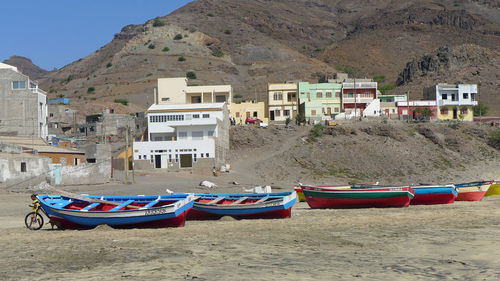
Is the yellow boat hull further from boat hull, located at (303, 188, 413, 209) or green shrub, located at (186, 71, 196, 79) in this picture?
green shrub, located at (186, 71, 196, 79)

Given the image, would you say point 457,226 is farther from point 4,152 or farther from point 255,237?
point 4,152

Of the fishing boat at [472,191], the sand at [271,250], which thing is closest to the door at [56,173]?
the sand at [271,250]

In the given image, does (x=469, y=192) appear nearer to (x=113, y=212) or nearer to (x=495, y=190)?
(x=495, y=190)

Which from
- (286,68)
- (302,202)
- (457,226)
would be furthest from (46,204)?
(286,68)

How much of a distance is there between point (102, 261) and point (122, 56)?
15769 cm

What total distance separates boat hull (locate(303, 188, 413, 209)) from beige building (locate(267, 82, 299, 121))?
54041mm

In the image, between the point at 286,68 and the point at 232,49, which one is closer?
the point at 286,68

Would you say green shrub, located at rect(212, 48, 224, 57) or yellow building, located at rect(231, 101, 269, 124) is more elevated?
green shrub, located at rect(212, 48, 224, 57)

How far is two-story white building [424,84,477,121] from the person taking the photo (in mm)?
83438

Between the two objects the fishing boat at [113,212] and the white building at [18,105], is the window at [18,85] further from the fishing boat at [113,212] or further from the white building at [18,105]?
the fishing boat at [113,212]

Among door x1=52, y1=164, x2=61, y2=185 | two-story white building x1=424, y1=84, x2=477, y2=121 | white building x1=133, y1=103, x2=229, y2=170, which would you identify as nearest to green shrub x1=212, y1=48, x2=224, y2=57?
two-story white building x1=424, y1=84, x2=477, y2=121

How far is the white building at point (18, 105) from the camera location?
5947cm

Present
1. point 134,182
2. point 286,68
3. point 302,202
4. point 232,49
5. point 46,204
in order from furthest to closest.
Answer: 1. point 232,49
2. point 286,68
3. point 134,182
4. point 302,202
5. point 46,204

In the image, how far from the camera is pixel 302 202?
37.7 metres
